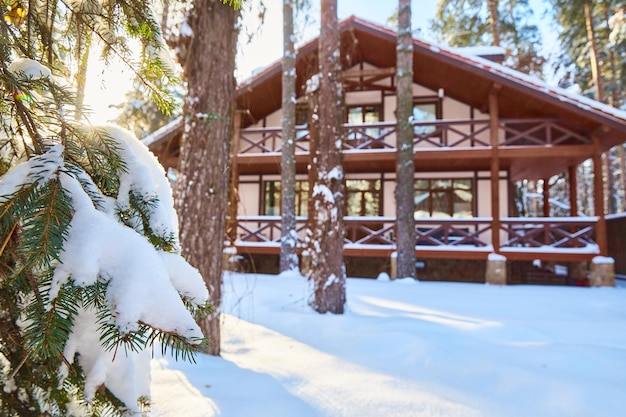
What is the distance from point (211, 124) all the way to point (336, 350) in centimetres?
230

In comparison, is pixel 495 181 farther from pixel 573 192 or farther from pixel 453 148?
pixel 573 192

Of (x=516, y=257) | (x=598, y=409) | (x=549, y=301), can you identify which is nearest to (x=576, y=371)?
(x=598, y=409)

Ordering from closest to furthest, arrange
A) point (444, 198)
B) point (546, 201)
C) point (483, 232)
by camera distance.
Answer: point (483, 232) → point (546, 201) → point (444, 198)

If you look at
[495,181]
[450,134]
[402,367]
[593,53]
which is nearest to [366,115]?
[450,134]

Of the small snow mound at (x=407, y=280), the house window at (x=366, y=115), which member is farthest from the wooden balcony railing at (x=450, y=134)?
the small snow mound at (x=407, y=280)

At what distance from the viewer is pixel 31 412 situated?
4.24 feet

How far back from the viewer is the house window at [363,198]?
46.3ft

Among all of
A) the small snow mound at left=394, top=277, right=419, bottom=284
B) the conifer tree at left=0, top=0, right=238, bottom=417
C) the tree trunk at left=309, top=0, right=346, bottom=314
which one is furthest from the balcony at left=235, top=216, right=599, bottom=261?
the conifer tree at left=0, top=0, right=238, bottom=417

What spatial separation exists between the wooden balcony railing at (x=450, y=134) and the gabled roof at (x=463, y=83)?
50 centimetres

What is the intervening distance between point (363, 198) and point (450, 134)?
3697 millimetres

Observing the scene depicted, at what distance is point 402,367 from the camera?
310 cm

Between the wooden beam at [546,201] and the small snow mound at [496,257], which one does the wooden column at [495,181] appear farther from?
the wooden beam at [546,201]

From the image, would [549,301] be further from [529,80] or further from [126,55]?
[126,55]

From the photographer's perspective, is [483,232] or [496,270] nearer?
[496,270]
